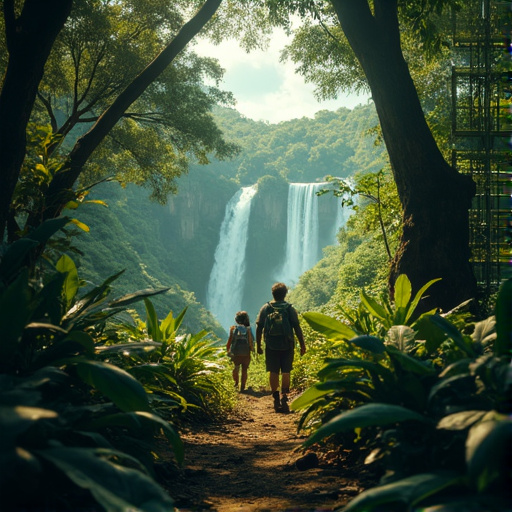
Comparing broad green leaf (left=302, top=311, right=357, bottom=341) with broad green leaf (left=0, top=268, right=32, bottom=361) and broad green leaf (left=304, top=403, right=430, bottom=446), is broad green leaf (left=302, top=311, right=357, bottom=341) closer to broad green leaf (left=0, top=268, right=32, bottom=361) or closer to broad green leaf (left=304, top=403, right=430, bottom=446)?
broad green leaf (left=304, top=403, right=430, bottom=446)

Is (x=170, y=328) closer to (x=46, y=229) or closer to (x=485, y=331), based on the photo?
(x=46, y=229)

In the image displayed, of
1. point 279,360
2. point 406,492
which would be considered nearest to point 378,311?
point 406,492

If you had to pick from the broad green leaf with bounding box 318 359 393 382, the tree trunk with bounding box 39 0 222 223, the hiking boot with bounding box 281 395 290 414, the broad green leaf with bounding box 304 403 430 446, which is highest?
the tree trunk with bounding box 39 0 222 223

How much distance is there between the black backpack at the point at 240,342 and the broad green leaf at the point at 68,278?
443 cm

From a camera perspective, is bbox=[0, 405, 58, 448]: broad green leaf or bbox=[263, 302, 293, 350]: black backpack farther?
bbox=[263, 302, 293, 350]: black backpack

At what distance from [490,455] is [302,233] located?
4559 cm

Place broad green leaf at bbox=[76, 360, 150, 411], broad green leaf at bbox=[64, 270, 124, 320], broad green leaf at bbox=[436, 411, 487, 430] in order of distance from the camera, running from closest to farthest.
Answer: broad green leaf at bbox=[436, 411, 487, 430] → broad green leaf at bbox=[76, 360, 150, 411] → broad green leaf at bbox=[64, 270, 124, 320]

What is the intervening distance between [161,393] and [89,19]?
7.62m

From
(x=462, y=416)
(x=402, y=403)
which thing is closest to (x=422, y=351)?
(x=402, y=403)

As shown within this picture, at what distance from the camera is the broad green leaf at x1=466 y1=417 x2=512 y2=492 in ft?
4.12

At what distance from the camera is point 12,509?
133 centimetres

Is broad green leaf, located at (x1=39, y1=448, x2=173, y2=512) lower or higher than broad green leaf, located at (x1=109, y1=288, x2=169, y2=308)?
lower

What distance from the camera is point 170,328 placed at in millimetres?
4883

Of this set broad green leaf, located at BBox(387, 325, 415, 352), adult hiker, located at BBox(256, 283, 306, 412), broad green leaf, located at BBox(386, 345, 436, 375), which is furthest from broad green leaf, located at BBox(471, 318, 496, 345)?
adult hiker, located at BBox(256, 283, 306, 412)
